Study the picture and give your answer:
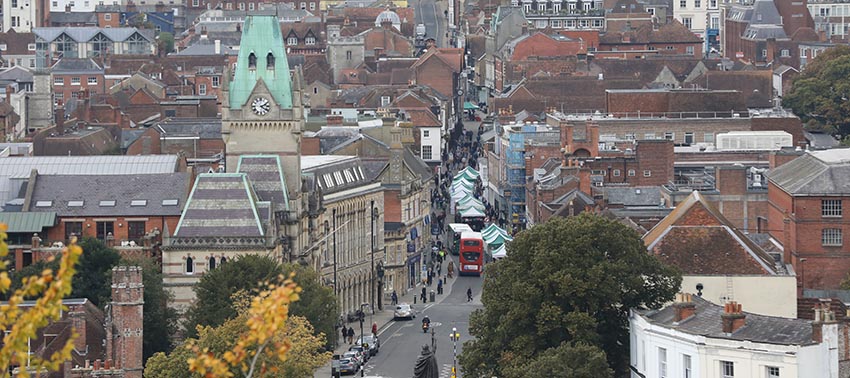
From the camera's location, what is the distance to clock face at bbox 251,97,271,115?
394 ft

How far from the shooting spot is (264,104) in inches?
4734

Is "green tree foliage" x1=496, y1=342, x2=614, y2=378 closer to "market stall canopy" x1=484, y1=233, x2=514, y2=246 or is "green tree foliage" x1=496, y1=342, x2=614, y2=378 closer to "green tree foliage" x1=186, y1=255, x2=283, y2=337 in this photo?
"green tree foliage" x1=186, y1=255, x2=283, y2=337

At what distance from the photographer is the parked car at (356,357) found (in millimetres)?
104438

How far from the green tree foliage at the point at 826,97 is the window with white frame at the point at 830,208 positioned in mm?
74051

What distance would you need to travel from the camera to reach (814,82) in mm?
187250

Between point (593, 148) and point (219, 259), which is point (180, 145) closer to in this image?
point (593, 148)

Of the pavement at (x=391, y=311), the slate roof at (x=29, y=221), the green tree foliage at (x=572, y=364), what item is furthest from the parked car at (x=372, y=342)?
the green tree foliage at (x=572, y=364)

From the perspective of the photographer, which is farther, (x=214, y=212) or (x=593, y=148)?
(x=593, y=148)

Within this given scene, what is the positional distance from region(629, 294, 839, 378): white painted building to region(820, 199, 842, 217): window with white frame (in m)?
29.9

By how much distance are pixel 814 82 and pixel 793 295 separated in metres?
98.6

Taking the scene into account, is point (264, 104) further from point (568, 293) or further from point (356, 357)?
point (568, 293)

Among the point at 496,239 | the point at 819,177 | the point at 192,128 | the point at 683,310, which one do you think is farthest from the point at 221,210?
the point at 192,128

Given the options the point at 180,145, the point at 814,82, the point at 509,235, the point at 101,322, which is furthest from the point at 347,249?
the point at 814,82

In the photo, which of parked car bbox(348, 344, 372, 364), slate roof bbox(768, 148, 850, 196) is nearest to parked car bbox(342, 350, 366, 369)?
parked car bbox(348, 344, 372, 364)
